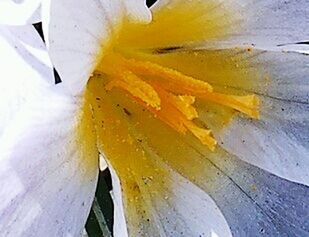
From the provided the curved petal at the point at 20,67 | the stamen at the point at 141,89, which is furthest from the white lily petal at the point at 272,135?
the curved petal at the point at 20,67

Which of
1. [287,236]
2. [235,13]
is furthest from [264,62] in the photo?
[287,236]

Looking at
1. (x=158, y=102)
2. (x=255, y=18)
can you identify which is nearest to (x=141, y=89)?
(x=158, y=102)

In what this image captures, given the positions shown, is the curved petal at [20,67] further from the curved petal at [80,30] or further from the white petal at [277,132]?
the white petal at [277,132]

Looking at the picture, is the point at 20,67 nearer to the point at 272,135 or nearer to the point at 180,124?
the point at 180,124

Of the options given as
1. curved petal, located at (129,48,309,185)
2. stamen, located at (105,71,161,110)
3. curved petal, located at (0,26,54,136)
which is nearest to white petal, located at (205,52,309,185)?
curved petal, located at (129,48,309,185)

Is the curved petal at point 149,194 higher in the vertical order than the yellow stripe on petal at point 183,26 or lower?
lower

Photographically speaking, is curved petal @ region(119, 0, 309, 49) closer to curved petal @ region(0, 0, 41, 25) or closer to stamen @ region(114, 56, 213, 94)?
stamen @ region(114, 56, 213, 94)
